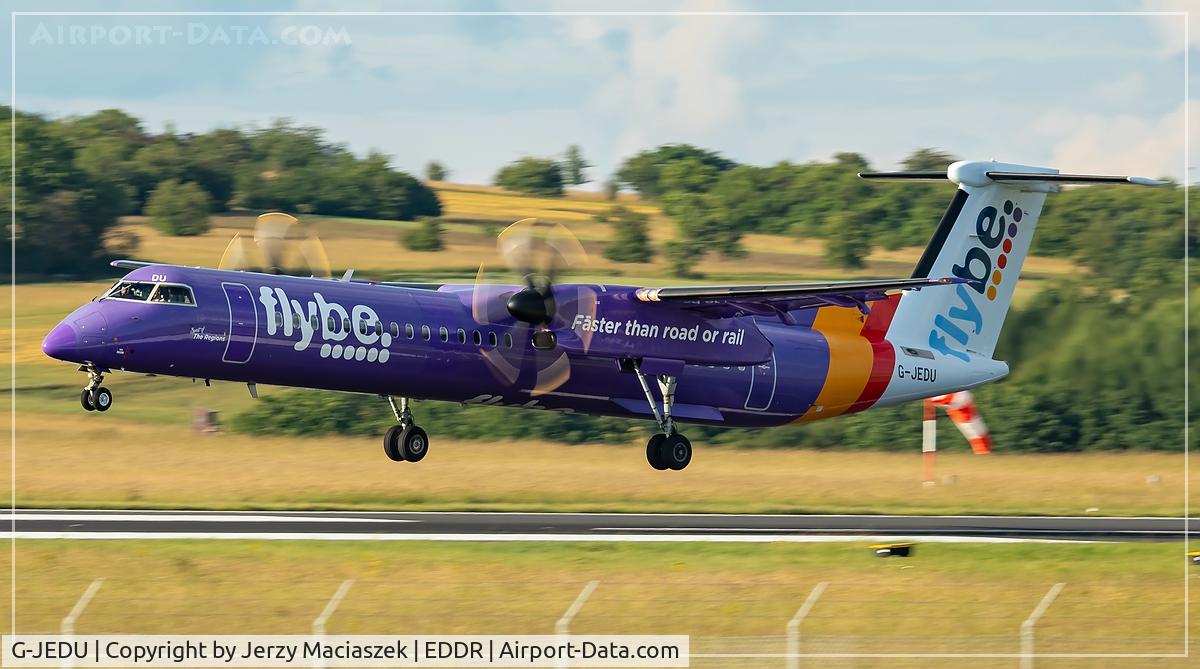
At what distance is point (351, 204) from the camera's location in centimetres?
5288

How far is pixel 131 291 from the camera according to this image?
19.2 meters

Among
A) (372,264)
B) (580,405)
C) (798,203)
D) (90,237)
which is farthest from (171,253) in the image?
(580,405)

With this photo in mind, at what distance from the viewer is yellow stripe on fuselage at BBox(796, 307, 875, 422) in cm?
2528

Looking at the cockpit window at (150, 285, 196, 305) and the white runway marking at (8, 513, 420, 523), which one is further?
the white runway marking at (8, 513, 420, 523)

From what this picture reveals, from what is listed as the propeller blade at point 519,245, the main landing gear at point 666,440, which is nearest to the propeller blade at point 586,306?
the propeller blade at point 519,245

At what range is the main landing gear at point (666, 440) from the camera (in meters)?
23.7

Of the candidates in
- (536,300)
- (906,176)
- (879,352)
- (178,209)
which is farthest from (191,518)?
(178,209)

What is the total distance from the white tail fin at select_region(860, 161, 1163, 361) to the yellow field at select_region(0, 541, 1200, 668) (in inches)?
186

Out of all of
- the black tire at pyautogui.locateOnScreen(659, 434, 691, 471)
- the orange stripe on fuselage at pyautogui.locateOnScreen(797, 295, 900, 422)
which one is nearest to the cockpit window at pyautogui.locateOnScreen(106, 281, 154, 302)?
the black tire at pyautogui.locateOnScreen(659, 434, 691, 471)

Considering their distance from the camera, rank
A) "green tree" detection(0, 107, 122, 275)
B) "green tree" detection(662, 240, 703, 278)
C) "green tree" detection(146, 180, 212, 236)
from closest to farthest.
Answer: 1. "green tree" detection(0, 107, 122, 275)
2. "green tree" detection(146, 180, 212, 236)
3. "green tree" detection(662, 240, 703, 278)

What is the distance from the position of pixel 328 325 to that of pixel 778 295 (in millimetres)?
6996

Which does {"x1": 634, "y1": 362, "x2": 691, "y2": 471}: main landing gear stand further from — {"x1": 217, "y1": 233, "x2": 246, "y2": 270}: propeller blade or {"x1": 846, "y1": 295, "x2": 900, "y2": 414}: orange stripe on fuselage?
{"x1": 217, "y1": 233, "x2": 246, "y2": 270}: propeller blade

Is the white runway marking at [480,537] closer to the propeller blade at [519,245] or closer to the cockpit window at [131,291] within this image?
the propeller blade at [519,245]

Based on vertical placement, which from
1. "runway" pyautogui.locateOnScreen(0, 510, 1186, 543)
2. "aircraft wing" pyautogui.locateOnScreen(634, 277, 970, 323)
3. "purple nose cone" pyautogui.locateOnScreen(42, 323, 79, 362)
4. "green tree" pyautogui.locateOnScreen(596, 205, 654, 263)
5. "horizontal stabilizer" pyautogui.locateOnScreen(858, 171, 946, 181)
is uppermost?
"horizontal stabilizer" pyautogui.locateOnScreen(858, 171, 946, 181)
